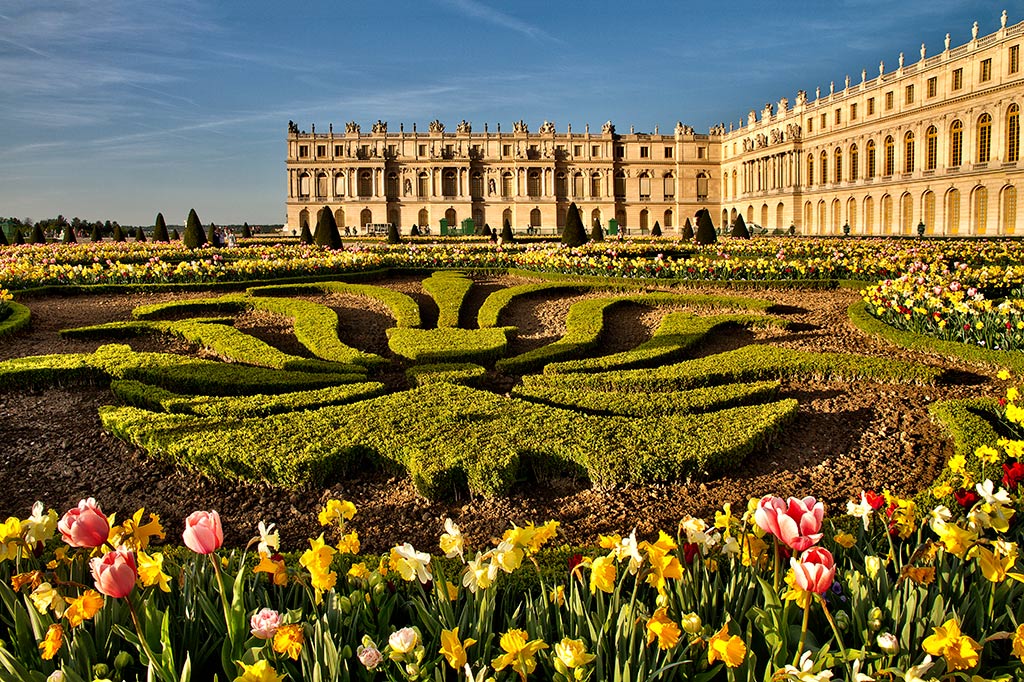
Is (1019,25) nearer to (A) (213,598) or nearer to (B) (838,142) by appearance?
(B) (838,142)

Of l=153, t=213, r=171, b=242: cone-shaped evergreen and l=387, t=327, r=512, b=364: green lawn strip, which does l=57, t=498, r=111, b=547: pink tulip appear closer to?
l=387, t=327, r=512, b=364: green lawn strip

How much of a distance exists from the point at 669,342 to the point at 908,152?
41.2m

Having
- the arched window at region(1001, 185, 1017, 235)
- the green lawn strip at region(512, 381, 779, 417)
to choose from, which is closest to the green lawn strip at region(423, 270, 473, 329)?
the green lawn strip at region(512, 381, 779, 417)

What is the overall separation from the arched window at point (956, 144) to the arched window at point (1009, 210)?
3395 mm

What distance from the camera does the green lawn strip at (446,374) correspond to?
659 centimetres

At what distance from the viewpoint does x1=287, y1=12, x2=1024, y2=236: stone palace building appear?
3691cm

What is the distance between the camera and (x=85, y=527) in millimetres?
2203

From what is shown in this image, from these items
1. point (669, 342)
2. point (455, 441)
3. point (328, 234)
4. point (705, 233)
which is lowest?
point (455, 441)

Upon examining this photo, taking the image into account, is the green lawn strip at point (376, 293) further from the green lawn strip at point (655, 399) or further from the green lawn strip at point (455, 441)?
Answer: the green lawn strip at point (455, 441)

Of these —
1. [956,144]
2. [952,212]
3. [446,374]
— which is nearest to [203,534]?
[446,374]

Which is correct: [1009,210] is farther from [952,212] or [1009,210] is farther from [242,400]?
[242,400]

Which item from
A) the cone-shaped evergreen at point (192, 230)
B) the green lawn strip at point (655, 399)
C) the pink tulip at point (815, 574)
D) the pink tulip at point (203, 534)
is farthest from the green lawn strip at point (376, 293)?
the cone-shaped evergreen at point (192, 230)

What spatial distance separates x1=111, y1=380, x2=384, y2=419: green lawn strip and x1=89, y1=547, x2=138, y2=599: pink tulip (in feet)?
12.1

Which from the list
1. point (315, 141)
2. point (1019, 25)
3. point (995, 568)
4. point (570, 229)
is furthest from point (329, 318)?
point (315, 141)
